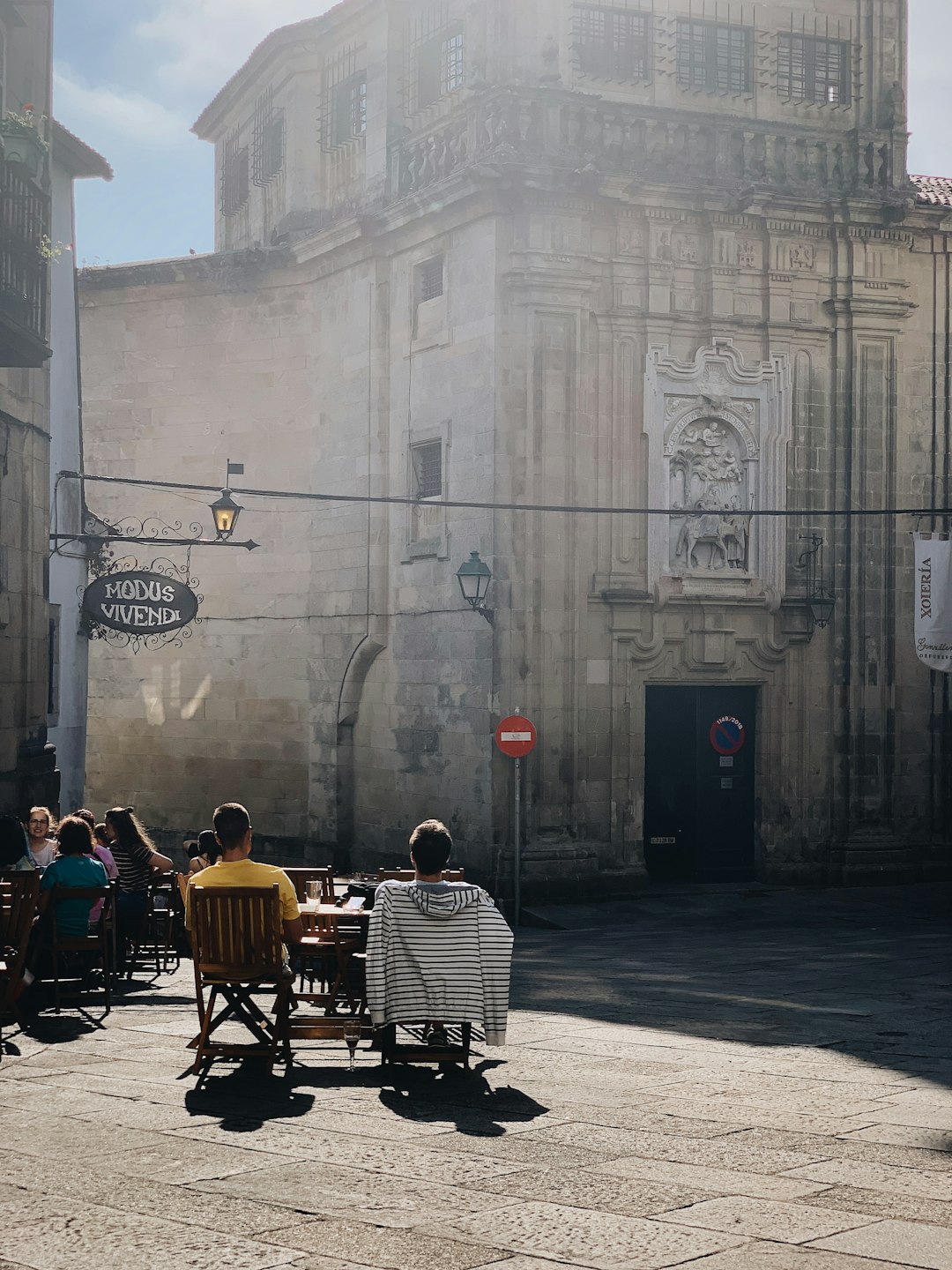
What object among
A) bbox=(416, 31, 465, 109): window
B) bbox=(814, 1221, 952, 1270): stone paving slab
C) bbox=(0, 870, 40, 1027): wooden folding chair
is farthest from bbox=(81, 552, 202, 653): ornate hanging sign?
bbox=(814, 1221, 952, 1270): stone paving slab

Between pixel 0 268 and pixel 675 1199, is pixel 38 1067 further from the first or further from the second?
pixel 0 268

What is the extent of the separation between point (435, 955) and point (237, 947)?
104 cm

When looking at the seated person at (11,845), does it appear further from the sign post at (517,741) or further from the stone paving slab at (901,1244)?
the sign post at (517,741)

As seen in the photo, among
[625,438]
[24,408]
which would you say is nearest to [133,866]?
[24,408]

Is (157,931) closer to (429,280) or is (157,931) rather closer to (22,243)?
(22,243)

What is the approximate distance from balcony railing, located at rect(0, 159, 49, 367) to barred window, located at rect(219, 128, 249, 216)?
42.2ft

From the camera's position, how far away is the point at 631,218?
22078 millimetres

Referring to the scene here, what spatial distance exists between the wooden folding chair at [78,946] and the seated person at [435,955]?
3183 millimetres

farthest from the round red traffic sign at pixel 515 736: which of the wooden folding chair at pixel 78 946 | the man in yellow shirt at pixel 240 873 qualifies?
the man in yellow shirt at pixel 240 873

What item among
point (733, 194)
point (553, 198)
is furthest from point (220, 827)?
point (733, 194)

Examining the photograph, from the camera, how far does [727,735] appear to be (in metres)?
22.7

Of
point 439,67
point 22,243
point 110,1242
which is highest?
point 439,67

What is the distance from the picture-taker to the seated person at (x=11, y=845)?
37.2 ft

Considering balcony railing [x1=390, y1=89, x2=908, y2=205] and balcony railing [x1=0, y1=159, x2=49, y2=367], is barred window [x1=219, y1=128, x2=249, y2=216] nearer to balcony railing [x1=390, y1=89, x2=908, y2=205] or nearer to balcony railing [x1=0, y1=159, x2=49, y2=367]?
balcony railing [x1=390, y1=89, x2=908, y2=205]
